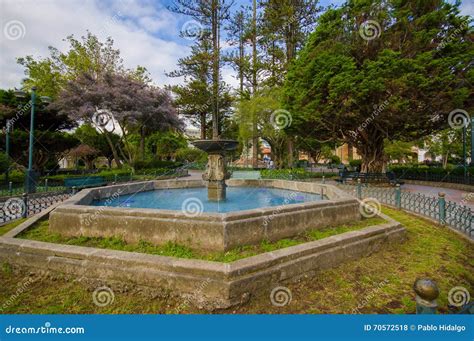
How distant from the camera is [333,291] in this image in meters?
3.95

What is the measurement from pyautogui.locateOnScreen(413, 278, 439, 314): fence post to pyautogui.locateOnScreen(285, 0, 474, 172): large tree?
588 inches

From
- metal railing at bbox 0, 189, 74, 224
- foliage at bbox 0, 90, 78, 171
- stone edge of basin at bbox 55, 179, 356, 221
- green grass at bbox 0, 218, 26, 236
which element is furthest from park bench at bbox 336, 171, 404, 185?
foliage at bbox 0, 90, 78, 171

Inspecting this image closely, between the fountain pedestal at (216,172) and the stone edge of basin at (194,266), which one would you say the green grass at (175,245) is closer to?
the stone edge of basin at (194,266)

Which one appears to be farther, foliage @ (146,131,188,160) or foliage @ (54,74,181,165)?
foliage @ (146,131,188,160)

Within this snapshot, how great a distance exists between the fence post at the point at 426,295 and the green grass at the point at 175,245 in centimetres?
232

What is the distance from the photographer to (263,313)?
3467 mm

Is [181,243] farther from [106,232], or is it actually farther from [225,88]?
[225,88]

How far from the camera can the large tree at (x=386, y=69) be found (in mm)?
14359

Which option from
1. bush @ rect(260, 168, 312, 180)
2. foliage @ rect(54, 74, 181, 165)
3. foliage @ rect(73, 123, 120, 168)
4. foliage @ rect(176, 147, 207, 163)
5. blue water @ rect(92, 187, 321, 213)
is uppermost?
foliage @ rect(54, 74, 181, 165)

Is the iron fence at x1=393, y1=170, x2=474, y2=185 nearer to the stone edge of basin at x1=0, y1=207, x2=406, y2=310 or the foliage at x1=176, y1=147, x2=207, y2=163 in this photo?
the stone edge of basin at x1=0, y1=207, x2=406, y2=310


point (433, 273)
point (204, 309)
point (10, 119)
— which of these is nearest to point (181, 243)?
point (204, 309)

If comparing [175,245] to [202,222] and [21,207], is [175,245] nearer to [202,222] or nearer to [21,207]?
[202,222]

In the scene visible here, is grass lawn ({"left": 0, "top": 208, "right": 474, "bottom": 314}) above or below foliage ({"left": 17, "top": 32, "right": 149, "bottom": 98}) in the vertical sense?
below

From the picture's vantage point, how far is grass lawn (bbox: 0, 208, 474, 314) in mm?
3525
